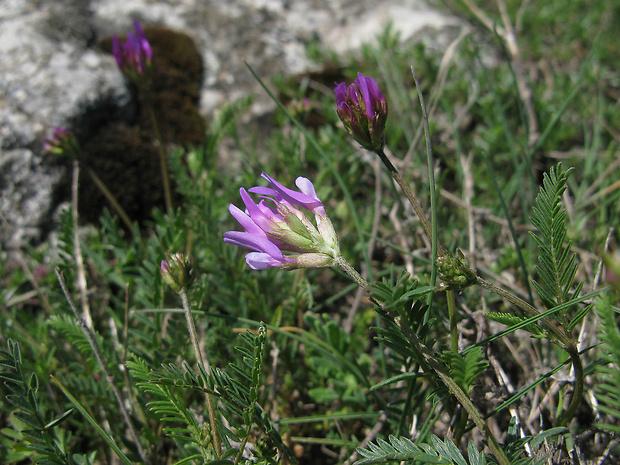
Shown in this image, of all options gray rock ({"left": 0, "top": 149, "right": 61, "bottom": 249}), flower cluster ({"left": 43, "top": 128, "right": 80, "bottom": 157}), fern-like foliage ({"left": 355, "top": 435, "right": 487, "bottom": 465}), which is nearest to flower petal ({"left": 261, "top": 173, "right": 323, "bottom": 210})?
fern-like foliage ({"left": 355, "top": 435, "right": 487, "bottom": 465})

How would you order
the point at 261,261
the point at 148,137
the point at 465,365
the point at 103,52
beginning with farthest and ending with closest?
the point at 103,52, the point at 148,137, the point at 261,261, the point at 465,365

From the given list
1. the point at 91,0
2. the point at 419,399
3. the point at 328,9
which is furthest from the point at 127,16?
the point at 419,399

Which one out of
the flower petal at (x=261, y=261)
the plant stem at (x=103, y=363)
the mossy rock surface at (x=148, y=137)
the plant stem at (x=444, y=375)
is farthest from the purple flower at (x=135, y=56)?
the plant stem at (x=444, y=375)

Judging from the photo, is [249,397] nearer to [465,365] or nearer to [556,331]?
[465,365]

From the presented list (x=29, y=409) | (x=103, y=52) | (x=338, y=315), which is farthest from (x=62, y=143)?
(x=338, y=315)

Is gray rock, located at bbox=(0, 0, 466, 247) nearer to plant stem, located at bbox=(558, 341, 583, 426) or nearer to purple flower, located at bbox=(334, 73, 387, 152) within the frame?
purple flower, located at bbox=(334, 73, 387, 152)

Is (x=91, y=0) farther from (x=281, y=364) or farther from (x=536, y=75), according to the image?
(x=536, y=75)

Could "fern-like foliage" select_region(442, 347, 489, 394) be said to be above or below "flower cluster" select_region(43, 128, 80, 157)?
below
